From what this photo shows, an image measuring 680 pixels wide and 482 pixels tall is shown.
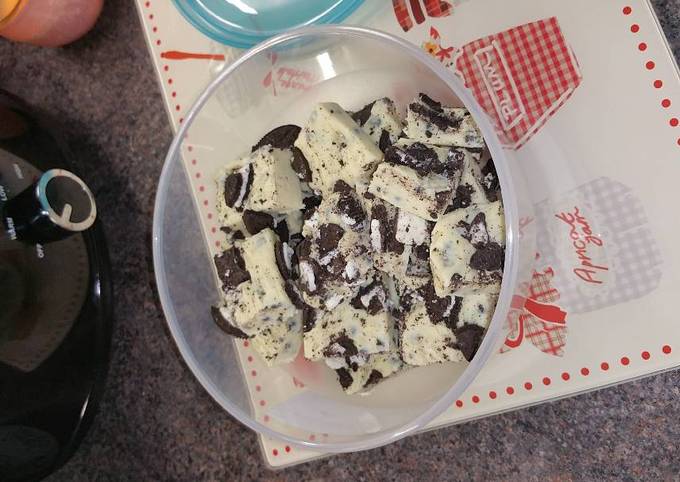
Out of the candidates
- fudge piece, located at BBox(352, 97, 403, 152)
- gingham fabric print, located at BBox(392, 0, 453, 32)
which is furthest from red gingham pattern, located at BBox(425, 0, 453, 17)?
fudge piece, located at BBox(352, 97, 403, 152)

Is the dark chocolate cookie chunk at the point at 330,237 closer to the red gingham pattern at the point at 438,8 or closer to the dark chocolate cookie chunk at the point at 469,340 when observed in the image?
the dark chocolate cookie chunk at the point at 469,340

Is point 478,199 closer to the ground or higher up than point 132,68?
closer to the ground

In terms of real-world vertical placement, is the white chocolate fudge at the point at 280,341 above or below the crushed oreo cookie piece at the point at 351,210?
below

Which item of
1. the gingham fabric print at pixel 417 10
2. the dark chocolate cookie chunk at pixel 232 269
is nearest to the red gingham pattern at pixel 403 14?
the gingham fabric print at pixel 417 10

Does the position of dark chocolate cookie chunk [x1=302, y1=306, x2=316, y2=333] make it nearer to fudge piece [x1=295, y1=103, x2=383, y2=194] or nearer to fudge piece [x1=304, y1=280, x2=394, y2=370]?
fudge piece [x1=304, y1=280, x2=394, y2=370]

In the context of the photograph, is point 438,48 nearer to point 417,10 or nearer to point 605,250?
point 417,10

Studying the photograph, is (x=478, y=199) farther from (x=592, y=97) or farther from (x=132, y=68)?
(x=132, y=68)

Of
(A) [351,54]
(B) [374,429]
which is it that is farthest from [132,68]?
(B) [374,429]
